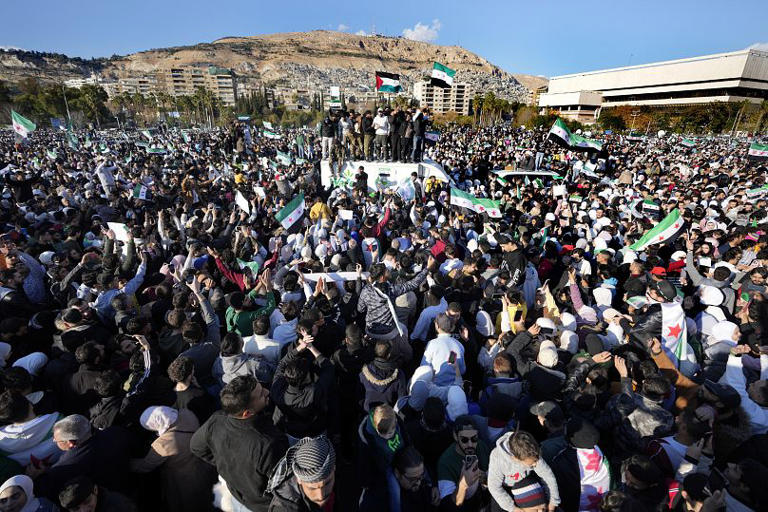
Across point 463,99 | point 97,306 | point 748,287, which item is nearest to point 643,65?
point 463,99

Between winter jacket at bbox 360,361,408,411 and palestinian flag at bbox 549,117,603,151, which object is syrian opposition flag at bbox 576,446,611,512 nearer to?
winter jacket at bbox 360,361,408,411

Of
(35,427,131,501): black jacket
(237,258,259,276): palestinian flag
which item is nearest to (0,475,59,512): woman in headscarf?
(35,427,131,501): black jacket

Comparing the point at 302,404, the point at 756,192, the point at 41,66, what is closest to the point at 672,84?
the point at 756,192

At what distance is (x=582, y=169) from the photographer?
13.9m

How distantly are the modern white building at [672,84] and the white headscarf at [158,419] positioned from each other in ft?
307

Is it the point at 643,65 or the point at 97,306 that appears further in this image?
the point at 643,65

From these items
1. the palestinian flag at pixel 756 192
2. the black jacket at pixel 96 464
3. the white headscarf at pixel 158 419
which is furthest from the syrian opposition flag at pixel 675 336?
the palestinian flag at pixel 756 192

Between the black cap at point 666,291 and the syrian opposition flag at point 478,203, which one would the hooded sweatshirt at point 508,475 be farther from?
the syrian opposition flag at point 478,203

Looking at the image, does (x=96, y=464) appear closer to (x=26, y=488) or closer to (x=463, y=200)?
(x=26, y=488)

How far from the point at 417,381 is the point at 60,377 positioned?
3.33 m

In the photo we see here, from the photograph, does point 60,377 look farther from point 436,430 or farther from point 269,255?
point 269,255

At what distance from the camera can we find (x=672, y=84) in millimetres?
78125

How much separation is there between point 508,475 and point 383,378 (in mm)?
1223

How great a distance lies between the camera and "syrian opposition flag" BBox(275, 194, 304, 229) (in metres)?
6.79
